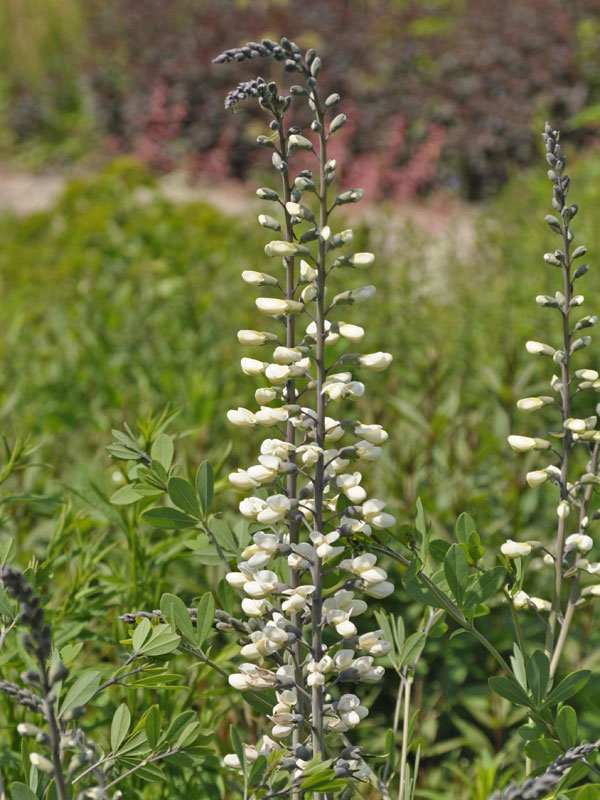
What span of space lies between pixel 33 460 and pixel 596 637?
5.48ft

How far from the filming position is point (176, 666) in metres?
2.18

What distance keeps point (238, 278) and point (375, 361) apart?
405 centimetres

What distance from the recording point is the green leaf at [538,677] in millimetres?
1376

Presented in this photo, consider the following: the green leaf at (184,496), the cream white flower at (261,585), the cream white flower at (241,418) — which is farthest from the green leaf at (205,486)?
the cream white flower at (261,585)

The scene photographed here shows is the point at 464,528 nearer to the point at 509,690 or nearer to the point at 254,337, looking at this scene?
the point at 509,690

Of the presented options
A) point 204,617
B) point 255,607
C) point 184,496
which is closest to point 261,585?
point 255,607

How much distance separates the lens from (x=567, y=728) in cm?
135

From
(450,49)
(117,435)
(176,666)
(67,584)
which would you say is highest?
(450,49)

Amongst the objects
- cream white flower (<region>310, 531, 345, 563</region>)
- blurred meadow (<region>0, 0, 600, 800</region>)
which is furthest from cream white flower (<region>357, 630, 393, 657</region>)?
blurred meadow (<region>0, 0, 600, 800</region>)

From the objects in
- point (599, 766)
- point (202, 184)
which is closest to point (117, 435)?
point (599, 766)

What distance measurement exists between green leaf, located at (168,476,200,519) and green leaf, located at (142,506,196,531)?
2 centimetres

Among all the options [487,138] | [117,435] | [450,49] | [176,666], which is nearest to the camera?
[117,435]

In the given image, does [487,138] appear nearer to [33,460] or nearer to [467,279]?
[467,279]

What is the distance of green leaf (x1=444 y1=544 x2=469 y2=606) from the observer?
4.60 feet
